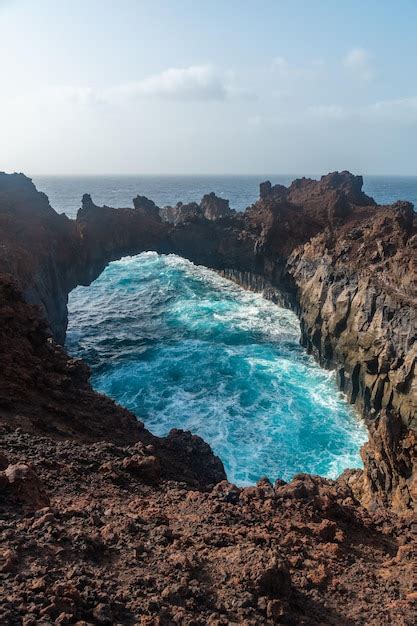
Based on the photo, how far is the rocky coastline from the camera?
5.92 meters

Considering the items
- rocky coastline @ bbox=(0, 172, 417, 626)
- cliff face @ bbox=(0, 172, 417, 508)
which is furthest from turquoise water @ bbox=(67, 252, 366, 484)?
rocky coastline @ bbox=(0, 172, 417, 626)

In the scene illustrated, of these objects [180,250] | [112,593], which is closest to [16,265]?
[180,250]

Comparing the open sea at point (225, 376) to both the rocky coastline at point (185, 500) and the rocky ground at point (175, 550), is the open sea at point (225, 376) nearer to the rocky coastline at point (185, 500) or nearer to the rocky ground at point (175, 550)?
the rocky coastline at point (185, 500)

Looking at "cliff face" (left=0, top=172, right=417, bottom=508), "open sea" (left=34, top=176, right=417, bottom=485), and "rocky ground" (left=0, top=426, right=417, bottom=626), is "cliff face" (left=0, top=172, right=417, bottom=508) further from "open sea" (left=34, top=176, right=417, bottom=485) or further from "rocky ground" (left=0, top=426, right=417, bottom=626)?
"rocky ground" (left=0, top=426, right=417, bottom=626)

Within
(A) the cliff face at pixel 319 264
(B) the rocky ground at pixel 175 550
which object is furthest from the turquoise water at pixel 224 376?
(B) the rocky ground at pixel 175 550

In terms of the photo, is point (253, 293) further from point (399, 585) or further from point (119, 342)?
point (399, 585)

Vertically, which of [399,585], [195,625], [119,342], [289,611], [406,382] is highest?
[195,625]

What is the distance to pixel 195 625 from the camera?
17.8ft

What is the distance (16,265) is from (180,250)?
20.1 m

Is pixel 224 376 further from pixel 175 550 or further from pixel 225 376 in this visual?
pixel 175 550

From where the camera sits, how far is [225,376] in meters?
33.0

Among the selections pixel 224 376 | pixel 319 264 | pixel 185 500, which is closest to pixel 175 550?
pixel 185 500

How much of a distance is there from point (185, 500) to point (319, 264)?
2905cm

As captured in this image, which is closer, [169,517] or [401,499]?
[169,517]
